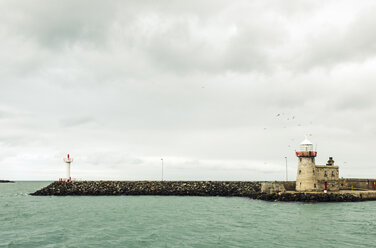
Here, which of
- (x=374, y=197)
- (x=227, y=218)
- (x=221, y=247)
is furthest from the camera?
(x=374, y=197)

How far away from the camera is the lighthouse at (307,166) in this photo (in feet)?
160

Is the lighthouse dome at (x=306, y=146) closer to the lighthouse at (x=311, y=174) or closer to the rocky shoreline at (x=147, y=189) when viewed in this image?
the lighthouse at (x=311, y=174)

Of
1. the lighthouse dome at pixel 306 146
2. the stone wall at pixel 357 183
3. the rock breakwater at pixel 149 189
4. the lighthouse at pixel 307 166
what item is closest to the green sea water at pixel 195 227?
the lighthouse at pixel 307 166

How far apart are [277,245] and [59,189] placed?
56.7m

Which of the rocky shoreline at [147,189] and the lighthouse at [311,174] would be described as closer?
the lighthouse at [311,174]

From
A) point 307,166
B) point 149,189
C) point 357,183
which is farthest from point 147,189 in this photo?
point 357,183

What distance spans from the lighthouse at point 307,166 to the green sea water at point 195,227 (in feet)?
26.9

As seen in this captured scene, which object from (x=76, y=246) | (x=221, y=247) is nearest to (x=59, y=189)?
(x=76, y=246)

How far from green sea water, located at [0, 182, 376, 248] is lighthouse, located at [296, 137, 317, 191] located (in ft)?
26.9

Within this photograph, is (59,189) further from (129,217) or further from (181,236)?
(181,236)

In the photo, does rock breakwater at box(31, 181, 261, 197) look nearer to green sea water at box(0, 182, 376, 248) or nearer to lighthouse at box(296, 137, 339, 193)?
lighthouse at box(296, 137, 339, 193)

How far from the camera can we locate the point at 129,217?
3469 centimetres

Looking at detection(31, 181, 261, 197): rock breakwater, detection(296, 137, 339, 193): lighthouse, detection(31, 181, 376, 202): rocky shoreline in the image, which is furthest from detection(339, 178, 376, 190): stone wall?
detection(31, 181, 261, 197): rock breakwater

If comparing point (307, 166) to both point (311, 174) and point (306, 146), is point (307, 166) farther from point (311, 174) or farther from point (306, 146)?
point (306, 146)
